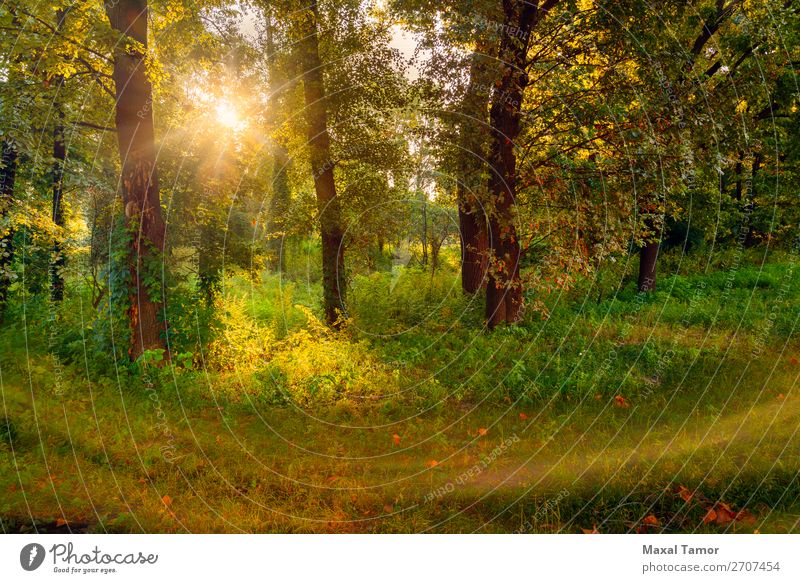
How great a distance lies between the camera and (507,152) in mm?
10062

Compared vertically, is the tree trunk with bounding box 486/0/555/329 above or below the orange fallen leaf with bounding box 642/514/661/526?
above

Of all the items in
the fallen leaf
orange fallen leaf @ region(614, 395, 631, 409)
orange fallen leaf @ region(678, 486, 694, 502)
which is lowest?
the fallen leaf

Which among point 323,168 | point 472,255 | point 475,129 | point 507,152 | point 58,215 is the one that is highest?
point 323,168

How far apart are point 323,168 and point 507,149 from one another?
5.39 meters

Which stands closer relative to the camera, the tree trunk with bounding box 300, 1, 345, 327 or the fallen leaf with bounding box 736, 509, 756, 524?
the fallen leaf with bounding box 736, 509, 756, 524

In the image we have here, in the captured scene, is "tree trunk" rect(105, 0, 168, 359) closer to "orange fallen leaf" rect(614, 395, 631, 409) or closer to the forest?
the forest

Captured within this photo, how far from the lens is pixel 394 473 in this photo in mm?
6273

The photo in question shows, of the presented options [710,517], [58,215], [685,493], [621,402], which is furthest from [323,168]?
[710,517]

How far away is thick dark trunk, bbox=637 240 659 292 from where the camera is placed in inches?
607

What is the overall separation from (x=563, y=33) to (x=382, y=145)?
17.5 ft

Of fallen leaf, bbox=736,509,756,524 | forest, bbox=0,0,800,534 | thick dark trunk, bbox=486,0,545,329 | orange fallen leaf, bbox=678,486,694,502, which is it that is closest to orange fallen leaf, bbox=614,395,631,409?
forest, bbox=0,0,800,534

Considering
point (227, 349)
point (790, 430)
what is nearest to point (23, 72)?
point (227, 349)

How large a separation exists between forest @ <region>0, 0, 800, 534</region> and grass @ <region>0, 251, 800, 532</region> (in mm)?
54

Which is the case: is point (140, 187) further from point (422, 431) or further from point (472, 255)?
point (472, 255)
